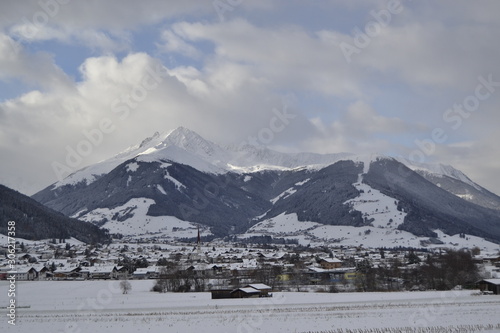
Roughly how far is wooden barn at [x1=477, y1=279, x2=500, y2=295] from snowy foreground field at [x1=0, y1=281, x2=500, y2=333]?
3.46m

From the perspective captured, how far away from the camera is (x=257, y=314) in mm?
54750

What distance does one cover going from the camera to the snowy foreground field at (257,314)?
4594 cm

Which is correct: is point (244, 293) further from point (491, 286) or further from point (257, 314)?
point (491, 286)

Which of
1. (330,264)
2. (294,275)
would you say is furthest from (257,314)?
(330,264)

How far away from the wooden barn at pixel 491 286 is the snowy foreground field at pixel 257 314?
11.3ft

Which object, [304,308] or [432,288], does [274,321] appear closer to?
[304,308]

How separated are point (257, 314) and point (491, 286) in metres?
40.8

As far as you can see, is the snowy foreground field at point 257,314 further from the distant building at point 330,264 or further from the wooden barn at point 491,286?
the distant building at point 330,264

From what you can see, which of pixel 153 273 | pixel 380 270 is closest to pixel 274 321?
pixel 380 270

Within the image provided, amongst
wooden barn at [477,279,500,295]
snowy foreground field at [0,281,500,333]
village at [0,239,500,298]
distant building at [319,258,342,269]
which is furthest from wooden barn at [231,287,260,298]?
distant building at [319,258,342,269]

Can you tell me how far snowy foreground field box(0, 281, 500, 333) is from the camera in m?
45.9

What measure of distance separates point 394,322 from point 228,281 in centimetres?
5815

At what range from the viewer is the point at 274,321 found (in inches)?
1948

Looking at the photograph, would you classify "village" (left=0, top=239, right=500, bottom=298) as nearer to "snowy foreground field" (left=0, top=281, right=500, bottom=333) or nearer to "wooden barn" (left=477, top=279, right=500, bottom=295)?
"wooden barn" (left=477, top=279, right=500, bottom=295)
